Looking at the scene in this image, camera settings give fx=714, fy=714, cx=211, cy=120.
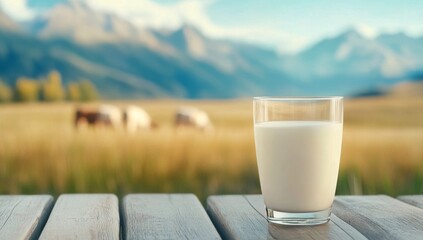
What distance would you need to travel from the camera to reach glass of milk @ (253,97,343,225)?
893 millimetres

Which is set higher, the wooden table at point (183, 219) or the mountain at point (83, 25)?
the mountain at point (83, 25)

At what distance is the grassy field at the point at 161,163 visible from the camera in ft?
9.50

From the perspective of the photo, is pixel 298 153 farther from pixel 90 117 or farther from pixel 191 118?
pixel 191 118

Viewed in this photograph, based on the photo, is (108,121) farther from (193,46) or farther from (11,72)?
(11,72)

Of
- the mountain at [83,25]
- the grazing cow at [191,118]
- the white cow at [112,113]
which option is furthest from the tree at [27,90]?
the white cow at [112,113]

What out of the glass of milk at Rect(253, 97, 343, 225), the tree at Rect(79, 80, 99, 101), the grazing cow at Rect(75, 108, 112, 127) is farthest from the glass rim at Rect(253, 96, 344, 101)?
the tree at Rect(79, 80, 99, 101)

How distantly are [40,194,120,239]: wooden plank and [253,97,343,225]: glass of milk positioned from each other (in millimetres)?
211

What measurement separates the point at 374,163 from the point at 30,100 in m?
10.8

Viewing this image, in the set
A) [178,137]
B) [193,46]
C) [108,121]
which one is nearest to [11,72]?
[193,46]

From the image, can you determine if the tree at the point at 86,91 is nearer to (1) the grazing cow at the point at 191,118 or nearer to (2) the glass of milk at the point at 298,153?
(1) the grazing cow at the point at 191,118

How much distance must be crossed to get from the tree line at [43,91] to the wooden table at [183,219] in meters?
10.3

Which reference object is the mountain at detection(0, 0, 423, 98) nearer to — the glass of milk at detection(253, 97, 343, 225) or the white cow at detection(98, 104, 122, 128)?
the white cow at detection(98, 104, 122, 128)

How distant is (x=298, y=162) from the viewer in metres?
0.90

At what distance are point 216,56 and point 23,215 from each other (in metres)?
Answer: 14.1
